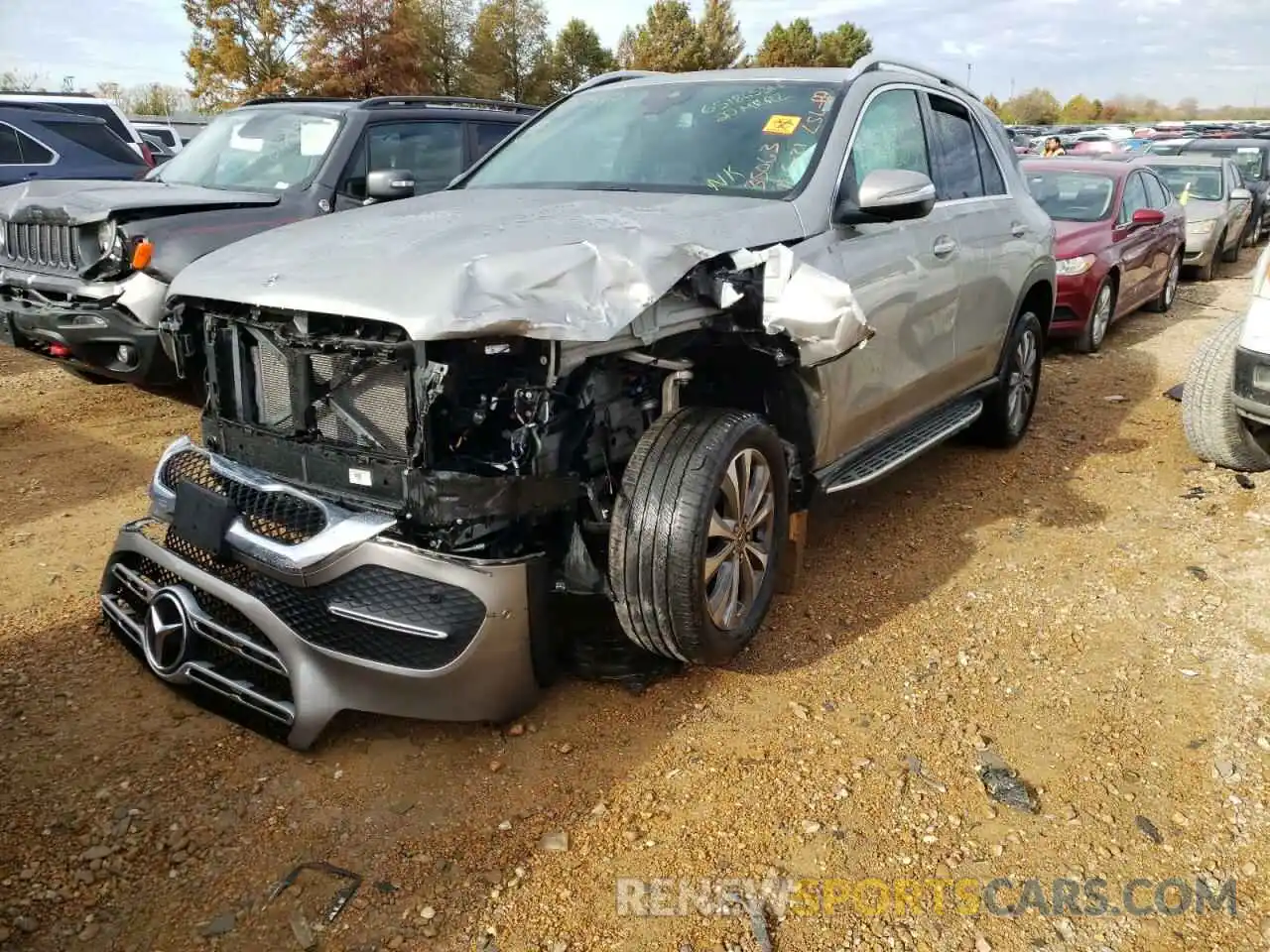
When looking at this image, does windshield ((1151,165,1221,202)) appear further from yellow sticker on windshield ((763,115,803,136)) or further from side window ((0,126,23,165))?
side window ((0,126,23,165))

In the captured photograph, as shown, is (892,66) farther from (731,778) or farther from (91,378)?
(91,378)

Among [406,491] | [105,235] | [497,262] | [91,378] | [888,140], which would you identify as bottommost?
[91,378]

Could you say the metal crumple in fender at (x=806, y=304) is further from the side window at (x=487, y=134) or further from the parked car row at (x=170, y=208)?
the side window at (x=487, y=134)

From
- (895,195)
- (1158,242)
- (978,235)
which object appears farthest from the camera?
(1158,242)

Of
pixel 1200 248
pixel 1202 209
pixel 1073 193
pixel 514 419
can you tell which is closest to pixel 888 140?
pixel 514 419

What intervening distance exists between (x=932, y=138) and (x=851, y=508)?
175 cm

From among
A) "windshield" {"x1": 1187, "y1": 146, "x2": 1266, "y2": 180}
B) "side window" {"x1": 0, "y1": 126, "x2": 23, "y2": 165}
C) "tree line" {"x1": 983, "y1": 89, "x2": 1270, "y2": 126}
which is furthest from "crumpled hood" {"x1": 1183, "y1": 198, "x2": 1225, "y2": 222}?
"tree line" {"x1": 983, "y1": 89, "x2": 1270, "y2": 126}

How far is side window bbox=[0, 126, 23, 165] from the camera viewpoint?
944cm

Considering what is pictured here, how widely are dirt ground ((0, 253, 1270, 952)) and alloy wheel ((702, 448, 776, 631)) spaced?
30cm

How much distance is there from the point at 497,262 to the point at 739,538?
121 cm

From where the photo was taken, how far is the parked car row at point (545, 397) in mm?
2738

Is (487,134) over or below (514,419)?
over

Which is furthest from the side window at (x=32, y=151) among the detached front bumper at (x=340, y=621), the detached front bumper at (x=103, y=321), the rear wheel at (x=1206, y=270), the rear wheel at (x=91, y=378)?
the rear wheel at (x=1206, y=270)

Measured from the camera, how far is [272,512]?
2967mm
